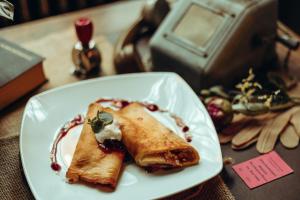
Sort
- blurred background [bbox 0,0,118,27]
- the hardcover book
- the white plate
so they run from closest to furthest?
the white plate < the hardcover book < blurred background [bbox 0,0,118,27]

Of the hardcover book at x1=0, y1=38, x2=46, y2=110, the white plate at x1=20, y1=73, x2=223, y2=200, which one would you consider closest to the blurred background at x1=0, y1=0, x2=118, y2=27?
the hardcover book at x1=0, y1=38, x2=46, y2=110

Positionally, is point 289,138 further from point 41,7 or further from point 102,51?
point 41,7

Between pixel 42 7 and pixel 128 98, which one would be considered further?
pixel 42 7

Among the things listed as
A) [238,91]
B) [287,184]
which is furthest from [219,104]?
[287,184]

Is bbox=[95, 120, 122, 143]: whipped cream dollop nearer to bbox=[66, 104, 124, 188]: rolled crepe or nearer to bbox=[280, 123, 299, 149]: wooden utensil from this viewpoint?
bbox=[66, 104, 124, 188]: rolled crepe

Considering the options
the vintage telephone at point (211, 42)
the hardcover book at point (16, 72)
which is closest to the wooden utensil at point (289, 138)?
the vintage telephone at point (211, 42)

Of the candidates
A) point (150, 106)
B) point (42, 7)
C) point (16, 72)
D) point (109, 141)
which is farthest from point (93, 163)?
point (42, 7)

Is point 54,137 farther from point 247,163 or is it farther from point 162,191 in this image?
point 247,163
